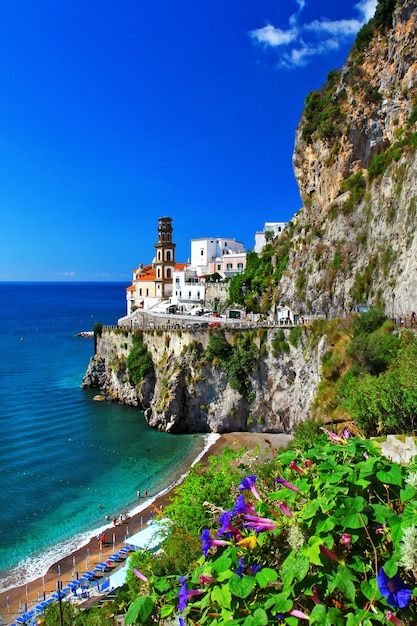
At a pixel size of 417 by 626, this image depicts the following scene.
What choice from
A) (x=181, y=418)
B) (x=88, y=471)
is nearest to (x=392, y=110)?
(x=181, y=418)

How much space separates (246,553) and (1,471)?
1112 inches

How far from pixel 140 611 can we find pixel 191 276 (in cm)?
5810

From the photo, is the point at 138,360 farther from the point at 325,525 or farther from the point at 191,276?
the point at 325,525

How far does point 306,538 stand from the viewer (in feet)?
13.6

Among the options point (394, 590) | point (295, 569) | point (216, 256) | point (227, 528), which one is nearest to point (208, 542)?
point (227, 528)

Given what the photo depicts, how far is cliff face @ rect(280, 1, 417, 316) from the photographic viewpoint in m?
30.7

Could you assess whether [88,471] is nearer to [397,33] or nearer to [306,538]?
[306,538]

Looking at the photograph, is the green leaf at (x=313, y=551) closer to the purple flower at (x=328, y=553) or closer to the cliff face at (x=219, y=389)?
the purple flower at (x=328, y=553)

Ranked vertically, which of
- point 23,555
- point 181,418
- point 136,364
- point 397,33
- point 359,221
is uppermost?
point 397,33

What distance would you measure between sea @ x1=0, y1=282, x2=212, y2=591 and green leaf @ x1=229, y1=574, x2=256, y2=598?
19.2 meters

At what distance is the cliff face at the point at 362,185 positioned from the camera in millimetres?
30703

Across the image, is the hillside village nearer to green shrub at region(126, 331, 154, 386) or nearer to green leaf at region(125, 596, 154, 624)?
green shrub at region(126, 331, 154, 386)

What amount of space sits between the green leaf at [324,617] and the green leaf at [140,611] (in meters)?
1.40

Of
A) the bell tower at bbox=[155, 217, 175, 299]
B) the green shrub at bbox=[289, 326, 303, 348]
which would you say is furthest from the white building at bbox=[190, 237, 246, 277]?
the green shrub at bbox=[289, 326, 303, 348]
